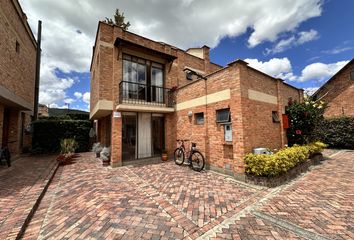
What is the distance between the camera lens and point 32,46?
12852 mm

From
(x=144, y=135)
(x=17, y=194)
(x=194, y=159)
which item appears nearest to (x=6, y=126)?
(x=17, y=194)

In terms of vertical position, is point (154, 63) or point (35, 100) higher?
point (154, 63)

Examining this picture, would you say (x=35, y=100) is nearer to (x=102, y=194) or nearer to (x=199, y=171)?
(x=102, y=194)

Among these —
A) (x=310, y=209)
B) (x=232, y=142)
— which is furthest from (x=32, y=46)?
(x=310, y=209)

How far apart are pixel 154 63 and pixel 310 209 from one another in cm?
963

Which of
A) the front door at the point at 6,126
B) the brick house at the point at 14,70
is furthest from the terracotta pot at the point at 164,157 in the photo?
the front door at the point at 6,126

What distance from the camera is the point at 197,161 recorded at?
7.54 m

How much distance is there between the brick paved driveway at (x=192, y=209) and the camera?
3020 millimetres

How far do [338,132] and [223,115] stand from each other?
12.2 meters

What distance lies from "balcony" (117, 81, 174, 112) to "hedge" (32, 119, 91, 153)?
6.71m

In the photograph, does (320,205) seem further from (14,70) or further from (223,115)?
(14,70)

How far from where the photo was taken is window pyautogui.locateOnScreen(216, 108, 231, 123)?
6.57 meters

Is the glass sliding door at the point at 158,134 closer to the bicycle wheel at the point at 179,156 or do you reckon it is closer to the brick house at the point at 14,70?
the bicycle wheel at the point at 179,156

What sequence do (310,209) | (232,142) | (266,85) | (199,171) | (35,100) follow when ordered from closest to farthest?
(310,209) → (232,142) → (199,171) → (266,85) → (35,100)
